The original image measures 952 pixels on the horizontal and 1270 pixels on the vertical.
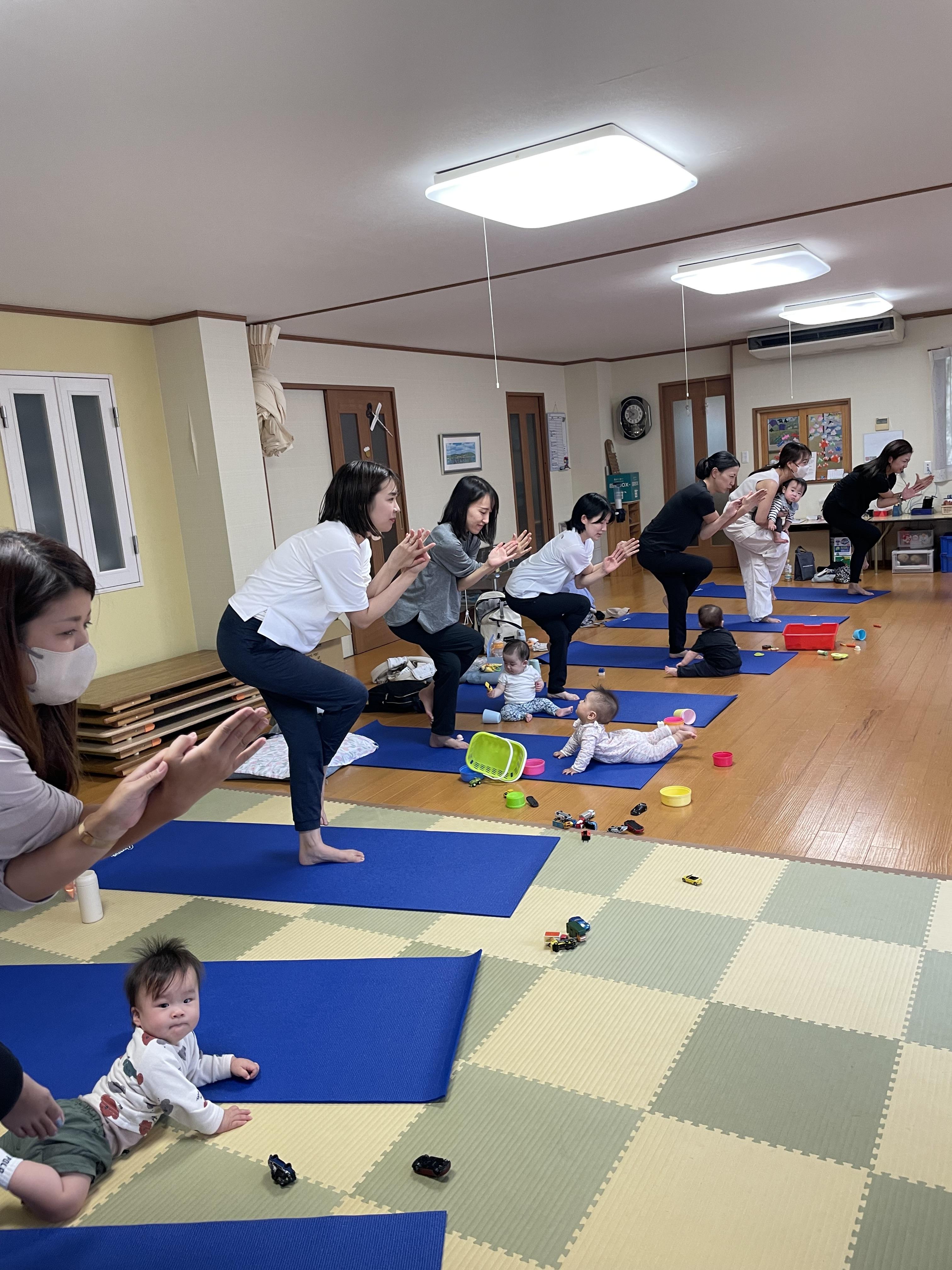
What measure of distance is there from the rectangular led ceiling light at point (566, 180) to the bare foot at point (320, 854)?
255 cm

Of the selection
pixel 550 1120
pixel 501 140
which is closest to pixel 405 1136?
pixel 550 1120

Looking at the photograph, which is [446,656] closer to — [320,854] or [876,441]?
[320,854]

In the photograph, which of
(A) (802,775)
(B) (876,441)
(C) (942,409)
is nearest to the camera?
(A) (802,775)

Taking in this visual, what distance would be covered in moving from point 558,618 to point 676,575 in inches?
46.8

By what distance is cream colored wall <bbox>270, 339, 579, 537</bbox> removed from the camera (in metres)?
7.23

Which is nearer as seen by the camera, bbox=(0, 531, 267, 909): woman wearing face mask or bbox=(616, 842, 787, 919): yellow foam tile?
bbox=(0, 531, 267, 909): woman wearing face mask

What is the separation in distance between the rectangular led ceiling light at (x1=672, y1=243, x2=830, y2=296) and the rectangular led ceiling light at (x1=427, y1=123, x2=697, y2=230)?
185 centimetres

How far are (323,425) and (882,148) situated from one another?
4653 mm

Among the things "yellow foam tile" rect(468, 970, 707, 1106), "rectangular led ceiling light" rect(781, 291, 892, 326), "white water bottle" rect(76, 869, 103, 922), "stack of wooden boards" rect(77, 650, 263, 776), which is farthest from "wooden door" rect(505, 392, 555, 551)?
"yellow foam tile" rect(468, 970, 707, 1106)

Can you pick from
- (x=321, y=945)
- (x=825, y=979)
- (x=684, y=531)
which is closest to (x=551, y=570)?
(x=684, y=531)

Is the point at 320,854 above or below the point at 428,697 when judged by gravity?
below

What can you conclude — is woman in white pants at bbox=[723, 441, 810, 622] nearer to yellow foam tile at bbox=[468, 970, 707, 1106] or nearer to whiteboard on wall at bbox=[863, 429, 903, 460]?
whiteboard on wall at bbox=[863, 429, 903, 460]

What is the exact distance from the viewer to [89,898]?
3238 millimetres

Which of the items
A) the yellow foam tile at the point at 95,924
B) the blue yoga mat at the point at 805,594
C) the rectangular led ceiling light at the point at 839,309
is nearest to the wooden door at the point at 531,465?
the blue yoga mat at the point at 805,594
